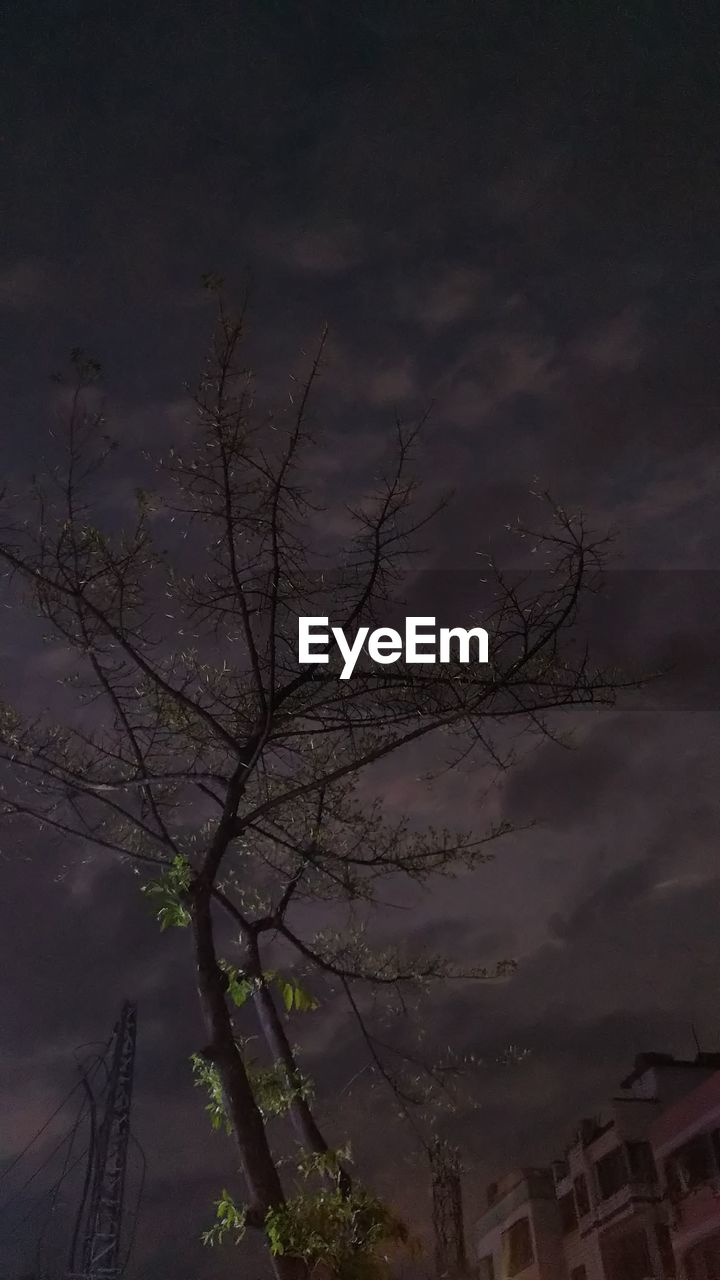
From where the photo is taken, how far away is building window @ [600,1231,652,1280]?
21.2m

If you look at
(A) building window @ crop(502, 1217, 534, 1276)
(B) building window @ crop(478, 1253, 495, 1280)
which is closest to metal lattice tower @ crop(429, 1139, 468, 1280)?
(A) building window @ crop(502, 1217, 534, 1276)

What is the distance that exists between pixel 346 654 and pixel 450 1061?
171 cm

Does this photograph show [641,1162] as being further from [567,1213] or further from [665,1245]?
[567,1213]

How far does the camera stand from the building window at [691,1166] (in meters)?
19.4

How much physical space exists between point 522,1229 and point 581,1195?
365 cm

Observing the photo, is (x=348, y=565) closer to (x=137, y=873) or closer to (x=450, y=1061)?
(x=137, y=873)

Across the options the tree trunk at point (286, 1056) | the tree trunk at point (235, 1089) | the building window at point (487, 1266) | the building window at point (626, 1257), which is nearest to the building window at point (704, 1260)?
the building window at point (626, 1257)

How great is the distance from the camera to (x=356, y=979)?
393cm

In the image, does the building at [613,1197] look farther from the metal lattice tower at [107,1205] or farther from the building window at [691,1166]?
the metal lattice tower at [107,1205]

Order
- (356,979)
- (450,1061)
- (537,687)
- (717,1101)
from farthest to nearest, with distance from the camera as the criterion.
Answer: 1. (717,1101)
2. (356,979)
3. (450,1061)
4. (537,687)

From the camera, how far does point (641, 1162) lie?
21000 millimetres

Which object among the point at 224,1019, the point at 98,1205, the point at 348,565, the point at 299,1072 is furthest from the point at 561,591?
the point at 98,1205

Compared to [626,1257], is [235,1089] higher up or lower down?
higher up

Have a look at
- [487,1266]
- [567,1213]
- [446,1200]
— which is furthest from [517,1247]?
[446,1200]
